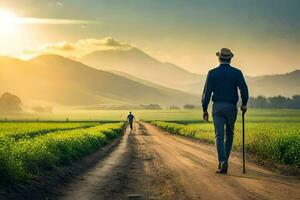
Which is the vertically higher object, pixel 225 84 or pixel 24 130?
pixel 225 84

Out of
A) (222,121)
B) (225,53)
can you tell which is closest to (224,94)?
(222,121)

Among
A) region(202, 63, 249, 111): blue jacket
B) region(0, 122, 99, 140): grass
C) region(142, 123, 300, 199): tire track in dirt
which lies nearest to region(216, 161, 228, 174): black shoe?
region(142, 123, 300, 199): tire track in dirt

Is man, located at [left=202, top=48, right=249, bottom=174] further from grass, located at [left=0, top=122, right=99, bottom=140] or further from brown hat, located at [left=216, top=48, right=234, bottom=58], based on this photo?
grass, located at [left=0, top=122, right=99, bottom=140]

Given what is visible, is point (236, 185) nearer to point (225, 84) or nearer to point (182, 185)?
point (182, 185)

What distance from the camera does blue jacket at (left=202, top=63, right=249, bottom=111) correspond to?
13969 mm

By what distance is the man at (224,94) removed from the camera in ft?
45.4

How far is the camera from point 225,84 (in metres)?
14.0

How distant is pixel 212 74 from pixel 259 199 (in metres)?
5.29

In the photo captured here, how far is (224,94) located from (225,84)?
28 centimetres

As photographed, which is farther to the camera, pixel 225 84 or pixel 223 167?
pixel 225 84

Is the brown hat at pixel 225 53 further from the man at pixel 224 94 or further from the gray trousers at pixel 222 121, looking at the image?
the gray trousers at pixel 222 121

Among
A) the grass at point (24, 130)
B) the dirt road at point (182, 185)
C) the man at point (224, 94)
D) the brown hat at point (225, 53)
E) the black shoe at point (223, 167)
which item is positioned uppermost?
the brown hat at point (225, 53)

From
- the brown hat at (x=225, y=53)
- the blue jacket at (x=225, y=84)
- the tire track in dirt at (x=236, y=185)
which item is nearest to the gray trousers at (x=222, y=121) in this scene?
the blue jacket at (x=225, y=84)

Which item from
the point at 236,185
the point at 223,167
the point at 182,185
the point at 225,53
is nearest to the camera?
the point at 236,185
